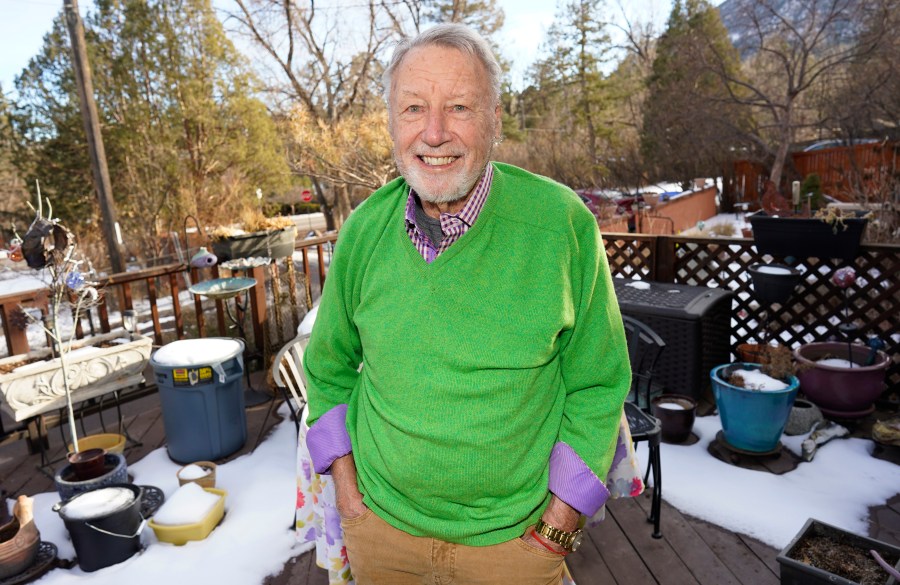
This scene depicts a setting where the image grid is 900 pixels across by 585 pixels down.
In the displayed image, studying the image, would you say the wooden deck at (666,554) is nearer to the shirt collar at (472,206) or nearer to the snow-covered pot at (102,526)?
the snow-covered pot at (102,526)

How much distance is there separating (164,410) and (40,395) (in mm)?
546

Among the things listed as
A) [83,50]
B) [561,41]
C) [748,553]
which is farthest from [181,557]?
[561,41]

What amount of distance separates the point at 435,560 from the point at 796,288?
11.4 ft

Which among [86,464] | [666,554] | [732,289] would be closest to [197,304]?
[86,464]

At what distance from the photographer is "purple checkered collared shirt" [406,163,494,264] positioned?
114 cm

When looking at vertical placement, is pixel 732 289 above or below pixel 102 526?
above

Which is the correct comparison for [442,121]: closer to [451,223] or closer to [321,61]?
[451,223]

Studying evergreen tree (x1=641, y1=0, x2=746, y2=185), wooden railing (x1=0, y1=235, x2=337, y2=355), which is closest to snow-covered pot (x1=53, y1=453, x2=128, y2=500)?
wooden railing (x1=0, y1=235, x2=337, y2=355)

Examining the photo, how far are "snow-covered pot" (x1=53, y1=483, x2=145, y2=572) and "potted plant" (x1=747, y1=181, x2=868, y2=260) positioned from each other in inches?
138

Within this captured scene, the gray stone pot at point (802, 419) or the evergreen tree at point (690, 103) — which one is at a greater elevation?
the evergreen tree at point (690, 103)

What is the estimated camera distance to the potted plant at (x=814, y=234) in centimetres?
311

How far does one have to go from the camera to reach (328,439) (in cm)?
125

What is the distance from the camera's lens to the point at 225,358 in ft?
9.43

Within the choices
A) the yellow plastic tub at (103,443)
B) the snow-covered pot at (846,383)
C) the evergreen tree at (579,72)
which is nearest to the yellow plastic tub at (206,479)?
the yellow plastic tub at (103,443)
